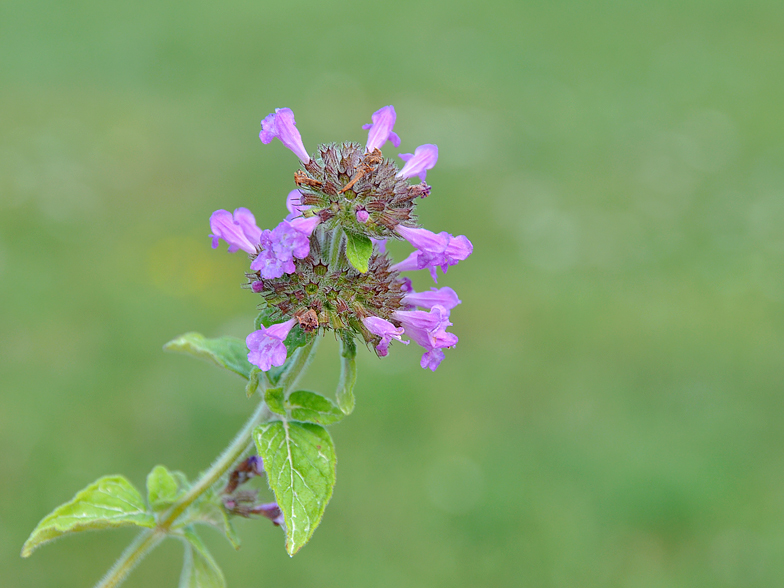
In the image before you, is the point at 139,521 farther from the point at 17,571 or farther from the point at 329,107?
the point at 329,107

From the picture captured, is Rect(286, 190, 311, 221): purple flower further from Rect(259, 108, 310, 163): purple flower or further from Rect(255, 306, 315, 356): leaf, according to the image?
Rect(255, 306, 315, 356): leaf

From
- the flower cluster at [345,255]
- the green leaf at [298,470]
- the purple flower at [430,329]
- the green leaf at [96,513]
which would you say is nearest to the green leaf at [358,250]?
the flower cluster at [345,255]

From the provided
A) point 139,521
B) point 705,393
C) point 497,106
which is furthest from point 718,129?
point 139,521

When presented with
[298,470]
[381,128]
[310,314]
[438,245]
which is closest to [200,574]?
[298,470]

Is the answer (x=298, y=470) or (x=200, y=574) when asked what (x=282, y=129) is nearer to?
(x=298, y=470)

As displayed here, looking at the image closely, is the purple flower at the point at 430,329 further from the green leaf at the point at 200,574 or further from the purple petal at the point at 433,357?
the green leaf at the point at 200,574

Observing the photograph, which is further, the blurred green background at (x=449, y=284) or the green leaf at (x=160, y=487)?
the blurred green background at (x=449, y=284)

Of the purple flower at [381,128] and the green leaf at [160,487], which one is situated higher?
the purple flower at [381,128]
